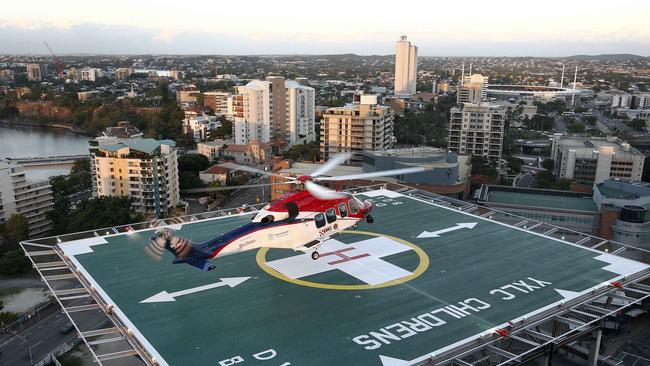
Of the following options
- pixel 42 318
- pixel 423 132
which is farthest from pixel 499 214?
pixel 423 132

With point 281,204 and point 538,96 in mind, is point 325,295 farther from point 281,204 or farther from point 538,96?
point 538,96

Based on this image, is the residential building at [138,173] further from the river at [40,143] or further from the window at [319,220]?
the window at [319,220]

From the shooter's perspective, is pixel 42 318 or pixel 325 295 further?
pixel 42 318

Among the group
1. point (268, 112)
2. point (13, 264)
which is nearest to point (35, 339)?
point (13, 264)

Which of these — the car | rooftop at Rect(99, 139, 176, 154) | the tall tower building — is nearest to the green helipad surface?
the car

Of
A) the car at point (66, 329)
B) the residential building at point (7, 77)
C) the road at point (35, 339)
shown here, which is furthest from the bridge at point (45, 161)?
the residential building at point (7, 77)

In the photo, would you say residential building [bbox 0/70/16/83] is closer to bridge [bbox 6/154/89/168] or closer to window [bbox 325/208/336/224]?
bridge [bbox 6/154/89/168]
